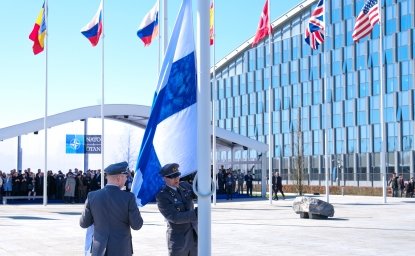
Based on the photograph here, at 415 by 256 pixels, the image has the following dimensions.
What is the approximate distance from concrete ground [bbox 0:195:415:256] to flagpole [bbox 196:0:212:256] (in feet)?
25.3

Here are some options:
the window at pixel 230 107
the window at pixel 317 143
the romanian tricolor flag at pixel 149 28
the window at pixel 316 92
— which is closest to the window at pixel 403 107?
the window at pixel 317 143

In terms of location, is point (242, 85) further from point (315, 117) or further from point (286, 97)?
point (315, 117)

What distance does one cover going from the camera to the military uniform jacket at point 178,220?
715 centimetres

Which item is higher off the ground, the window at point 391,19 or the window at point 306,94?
the window at point 391,19

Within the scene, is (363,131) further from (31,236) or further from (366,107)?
(31,236)

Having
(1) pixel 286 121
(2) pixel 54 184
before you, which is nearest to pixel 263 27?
(2) pixel 54 184

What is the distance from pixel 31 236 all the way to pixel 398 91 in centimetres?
4986

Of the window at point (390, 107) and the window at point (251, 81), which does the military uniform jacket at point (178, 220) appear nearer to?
the window at point (390, 107)

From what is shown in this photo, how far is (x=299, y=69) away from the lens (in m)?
74.0

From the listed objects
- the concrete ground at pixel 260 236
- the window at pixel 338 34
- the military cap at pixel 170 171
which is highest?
the window at pixel 338 34

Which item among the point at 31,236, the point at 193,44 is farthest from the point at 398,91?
the point at 193,44

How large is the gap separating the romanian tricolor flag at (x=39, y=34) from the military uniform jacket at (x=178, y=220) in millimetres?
23943

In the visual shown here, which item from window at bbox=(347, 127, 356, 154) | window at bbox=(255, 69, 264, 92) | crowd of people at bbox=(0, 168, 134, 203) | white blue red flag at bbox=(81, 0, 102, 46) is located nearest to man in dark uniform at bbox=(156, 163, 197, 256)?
white blue red flag at bbox=(81, 0, 102, 46)

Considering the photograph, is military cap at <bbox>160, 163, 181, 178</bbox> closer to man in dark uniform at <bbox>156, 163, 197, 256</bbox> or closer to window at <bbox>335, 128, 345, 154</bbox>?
man in dark uniform at <bbox>156, 163, 197, 256</bbox>
